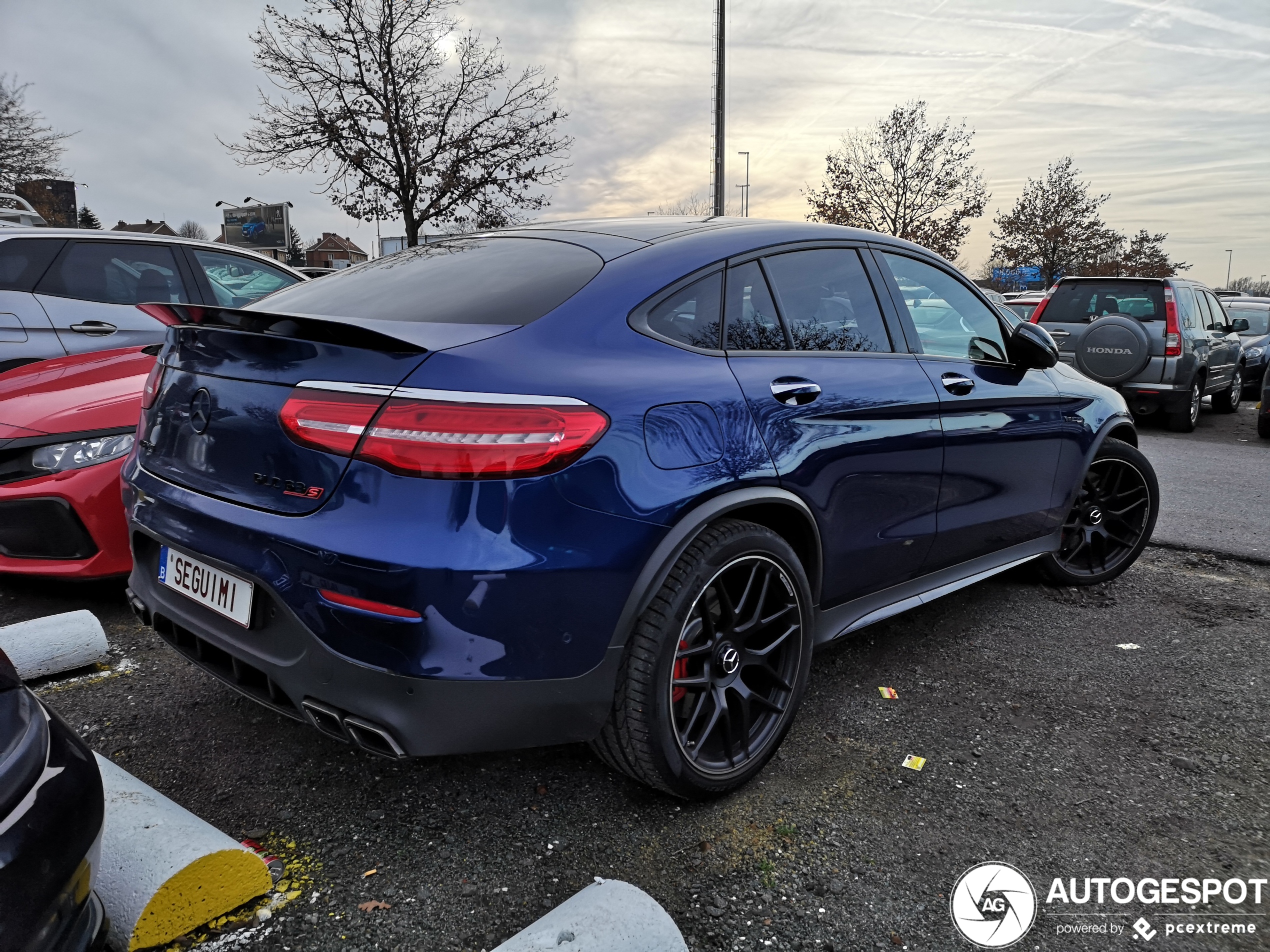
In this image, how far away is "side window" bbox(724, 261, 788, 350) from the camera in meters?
2.45

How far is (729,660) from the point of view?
232 centimetres

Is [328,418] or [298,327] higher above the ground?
[298,327]

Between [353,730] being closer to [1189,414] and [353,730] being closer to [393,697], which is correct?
[393,697]

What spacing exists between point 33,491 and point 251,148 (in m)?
16.3

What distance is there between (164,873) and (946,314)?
308 cm

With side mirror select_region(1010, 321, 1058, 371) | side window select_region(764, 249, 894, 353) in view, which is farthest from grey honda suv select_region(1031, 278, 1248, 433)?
side window select_region(764, 249, 894, 353)

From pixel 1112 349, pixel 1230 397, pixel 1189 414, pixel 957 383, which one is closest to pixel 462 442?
pixel 957 383

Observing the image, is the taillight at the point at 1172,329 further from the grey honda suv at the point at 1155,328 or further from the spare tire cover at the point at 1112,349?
the spare tire cover at the point at 1112,349

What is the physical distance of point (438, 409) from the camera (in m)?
1.81

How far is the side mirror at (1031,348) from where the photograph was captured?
3.44 m

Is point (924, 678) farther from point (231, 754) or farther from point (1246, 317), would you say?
point (1246, 317)

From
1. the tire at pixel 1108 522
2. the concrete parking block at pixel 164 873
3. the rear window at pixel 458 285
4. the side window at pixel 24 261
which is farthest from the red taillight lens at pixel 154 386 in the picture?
the tire at pixel 1108 522

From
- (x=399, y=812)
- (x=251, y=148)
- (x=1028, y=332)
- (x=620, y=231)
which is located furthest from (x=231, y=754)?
(x=251, y=148)

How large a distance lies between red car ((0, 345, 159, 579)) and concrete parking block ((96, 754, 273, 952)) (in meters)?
1.78
